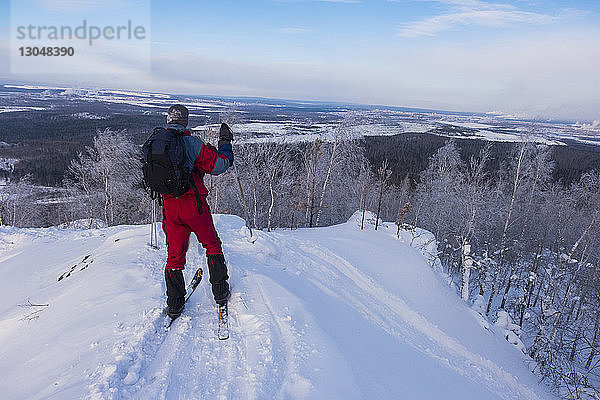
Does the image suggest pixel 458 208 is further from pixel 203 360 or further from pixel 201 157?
pixel 203 360

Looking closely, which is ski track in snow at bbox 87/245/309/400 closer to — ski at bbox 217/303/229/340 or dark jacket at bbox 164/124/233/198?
ski at bbox 217/303/229/340

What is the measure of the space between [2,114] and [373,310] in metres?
118

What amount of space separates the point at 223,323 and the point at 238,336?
0.81 ft

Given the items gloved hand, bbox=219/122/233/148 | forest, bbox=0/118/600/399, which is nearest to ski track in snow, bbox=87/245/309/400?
gloved hand, bbox=219/122/233/148

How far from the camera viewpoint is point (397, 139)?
3105 inches

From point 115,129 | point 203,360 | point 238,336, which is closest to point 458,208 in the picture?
point 238,336

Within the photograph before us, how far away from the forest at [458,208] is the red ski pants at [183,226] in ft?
34.4

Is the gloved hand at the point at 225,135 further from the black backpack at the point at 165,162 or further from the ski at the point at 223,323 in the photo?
the ski at the point at 223,323

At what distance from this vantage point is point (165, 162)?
3004mm

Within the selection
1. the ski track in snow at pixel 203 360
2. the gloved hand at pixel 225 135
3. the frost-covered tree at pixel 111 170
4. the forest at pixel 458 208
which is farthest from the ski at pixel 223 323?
the frost-covered tree at pixel 111 170

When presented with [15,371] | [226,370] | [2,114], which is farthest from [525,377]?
[2,114]

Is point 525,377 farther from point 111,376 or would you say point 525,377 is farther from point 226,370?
point 111,376

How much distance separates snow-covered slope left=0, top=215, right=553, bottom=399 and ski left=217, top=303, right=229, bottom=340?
8 centimetres

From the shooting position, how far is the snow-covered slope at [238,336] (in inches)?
102
